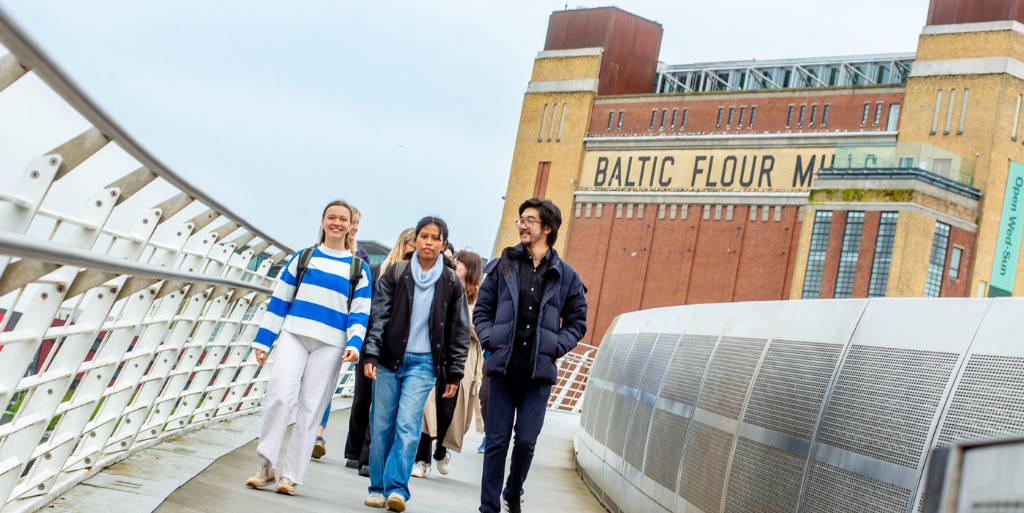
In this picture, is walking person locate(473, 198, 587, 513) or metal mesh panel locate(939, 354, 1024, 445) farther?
walking person locate(473, 198, 587, 513)

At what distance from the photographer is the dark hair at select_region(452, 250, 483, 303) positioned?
7578 millimetres

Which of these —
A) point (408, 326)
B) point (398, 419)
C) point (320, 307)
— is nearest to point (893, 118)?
point (408, 326)

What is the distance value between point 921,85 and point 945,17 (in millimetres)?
3399

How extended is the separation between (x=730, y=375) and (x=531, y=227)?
4.77ft

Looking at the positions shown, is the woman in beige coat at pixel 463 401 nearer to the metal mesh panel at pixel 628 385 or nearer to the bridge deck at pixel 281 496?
the bridge deck at pixel 281 496

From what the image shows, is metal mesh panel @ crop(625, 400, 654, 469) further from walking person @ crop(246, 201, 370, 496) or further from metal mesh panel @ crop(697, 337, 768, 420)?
walking person @ crop(246, 201, 370, 496)

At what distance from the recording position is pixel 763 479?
437 centimetres

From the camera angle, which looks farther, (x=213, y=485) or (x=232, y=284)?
(x=232, y=284)

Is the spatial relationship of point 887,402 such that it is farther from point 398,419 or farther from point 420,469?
point 420,469

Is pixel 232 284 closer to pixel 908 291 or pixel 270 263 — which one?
pixel 270 263

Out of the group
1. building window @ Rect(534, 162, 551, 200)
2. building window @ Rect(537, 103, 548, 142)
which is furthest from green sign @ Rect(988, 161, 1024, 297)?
building window @ Rect(537, 103, 548, 142)

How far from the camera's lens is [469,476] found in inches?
311

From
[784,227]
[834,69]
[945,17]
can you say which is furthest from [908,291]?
[834,69]

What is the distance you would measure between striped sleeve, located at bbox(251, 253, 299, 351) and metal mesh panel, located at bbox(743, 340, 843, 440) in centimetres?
258
